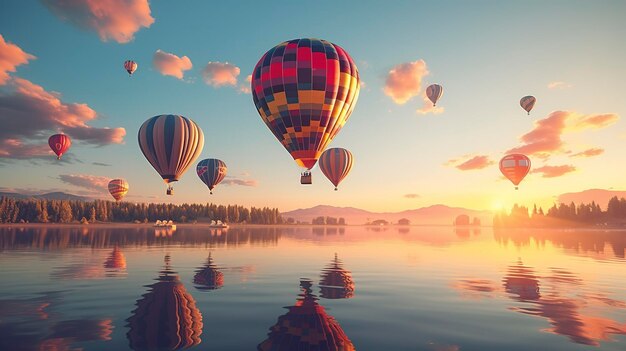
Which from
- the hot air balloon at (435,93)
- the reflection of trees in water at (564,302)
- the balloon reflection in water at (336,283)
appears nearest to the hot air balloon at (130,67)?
the hot air balloon at (435,93)

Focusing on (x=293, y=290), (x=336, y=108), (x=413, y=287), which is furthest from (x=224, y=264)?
(x=336, y=108)

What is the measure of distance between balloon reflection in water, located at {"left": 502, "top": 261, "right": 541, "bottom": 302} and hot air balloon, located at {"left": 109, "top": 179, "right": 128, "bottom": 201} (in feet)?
537

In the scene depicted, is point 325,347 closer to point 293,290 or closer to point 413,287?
point 293,290

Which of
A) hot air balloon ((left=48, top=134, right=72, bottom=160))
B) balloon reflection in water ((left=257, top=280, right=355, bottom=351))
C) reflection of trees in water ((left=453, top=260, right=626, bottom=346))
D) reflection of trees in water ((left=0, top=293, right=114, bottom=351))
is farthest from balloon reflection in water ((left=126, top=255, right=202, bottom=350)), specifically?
hot air balloon ((left=48, top=134, right=72, bottom=160))

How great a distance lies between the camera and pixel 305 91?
1538 inches

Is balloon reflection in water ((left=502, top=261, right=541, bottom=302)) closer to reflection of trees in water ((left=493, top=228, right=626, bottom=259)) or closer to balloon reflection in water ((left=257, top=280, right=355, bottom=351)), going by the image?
balloon reflection in water ((left=257, top=280, right=355, bottom=351))

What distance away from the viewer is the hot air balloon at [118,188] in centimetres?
16088

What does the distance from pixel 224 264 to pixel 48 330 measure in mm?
20532

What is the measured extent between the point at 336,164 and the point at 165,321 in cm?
6026

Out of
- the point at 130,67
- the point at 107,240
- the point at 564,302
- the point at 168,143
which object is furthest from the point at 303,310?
the point at 130,67

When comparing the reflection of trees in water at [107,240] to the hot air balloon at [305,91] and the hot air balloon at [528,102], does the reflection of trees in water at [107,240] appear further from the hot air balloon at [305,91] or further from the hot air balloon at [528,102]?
the hot air balloon at [528,102]

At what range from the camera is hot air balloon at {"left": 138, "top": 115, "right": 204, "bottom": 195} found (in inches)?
2312

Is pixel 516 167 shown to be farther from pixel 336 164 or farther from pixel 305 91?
pixel 305 91

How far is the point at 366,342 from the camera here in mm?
11758
